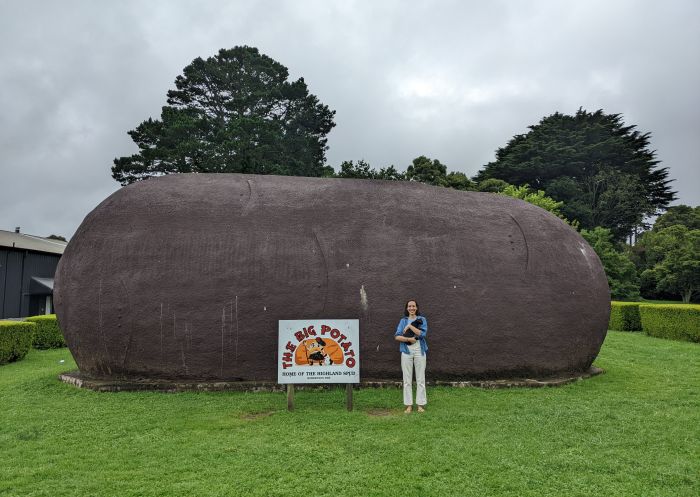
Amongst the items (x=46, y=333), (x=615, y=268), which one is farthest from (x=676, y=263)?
(x=46, y=333)

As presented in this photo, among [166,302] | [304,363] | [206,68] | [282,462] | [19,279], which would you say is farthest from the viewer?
[206,68]

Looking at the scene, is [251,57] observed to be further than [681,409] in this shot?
Yes

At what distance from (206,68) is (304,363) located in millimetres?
34739

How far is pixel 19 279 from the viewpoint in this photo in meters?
25.0

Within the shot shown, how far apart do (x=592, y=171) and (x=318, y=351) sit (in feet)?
150

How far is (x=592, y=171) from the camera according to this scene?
152 feet

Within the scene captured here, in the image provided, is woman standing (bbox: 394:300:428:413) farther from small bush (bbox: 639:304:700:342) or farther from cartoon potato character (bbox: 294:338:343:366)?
small bush (bbox: 639:304:700:342)

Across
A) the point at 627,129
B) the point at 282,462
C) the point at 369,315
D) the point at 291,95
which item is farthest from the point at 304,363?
the point at 627,129

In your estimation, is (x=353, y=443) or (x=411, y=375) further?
(x=411, y=375)

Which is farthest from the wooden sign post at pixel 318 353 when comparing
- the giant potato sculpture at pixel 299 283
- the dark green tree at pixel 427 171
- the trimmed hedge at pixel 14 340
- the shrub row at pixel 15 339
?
the dark green tree at pixel 427 171

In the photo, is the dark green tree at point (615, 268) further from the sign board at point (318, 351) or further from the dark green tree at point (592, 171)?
the sign board at point (318, 351)

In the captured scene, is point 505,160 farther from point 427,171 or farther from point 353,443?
point 353,443

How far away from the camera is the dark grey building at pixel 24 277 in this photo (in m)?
24.2

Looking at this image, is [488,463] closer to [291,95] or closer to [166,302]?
[166,302]
